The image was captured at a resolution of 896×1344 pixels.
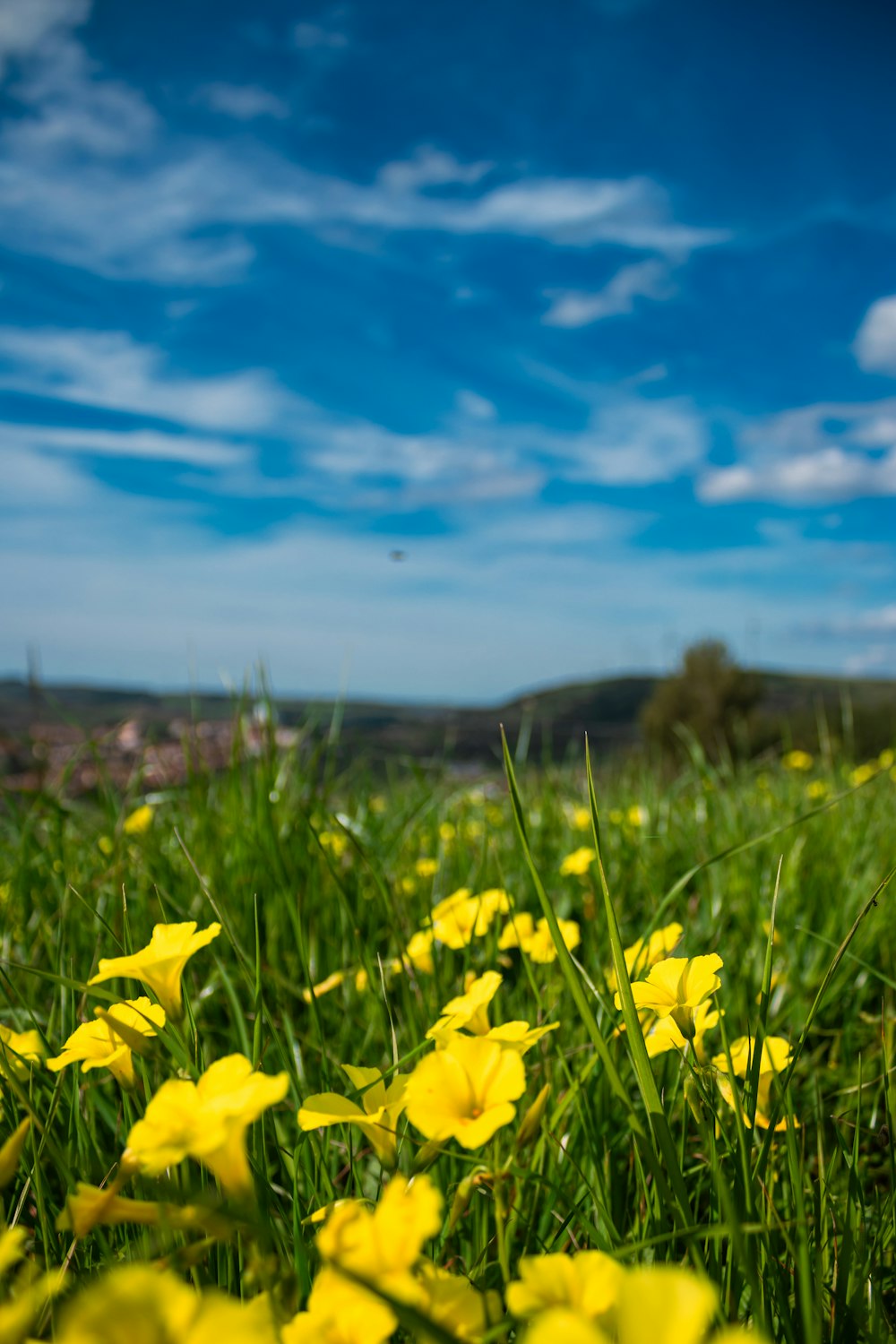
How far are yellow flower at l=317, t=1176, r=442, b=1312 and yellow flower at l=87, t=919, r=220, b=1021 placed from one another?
389mm

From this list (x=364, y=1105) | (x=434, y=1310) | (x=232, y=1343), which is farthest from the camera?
(x=364, y=1105)

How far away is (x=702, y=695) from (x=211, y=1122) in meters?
23.4

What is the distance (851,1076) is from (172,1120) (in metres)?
1.92

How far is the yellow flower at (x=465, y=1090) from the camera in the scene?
768 mm

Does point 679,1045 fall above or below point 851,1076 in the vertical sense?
above

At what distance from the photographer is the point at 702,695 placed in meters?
23.2

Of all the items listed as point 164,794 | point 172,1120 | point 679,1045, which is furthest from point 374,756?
point 172,1120

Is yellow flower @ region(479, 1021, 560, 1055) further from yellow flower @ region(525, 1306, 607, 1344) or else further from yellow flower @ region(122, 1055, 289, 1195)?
yellow flower @ region(525, 1306, 607, 1344)

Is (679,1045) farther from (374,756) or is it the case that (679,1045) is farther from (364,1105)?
(374,756)

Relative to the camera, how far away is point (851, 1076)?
7.02 ft

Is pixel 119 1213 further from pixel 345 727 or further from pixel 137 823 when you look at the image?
pixel 345 727

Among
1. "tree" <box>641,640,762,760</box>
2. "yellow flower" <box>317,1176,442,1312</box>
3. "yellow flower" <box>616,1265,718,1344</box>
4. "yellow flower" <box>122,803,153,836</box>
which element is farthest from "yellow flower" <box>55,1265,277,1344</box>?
"tree" <box>641,640,762,760</box>

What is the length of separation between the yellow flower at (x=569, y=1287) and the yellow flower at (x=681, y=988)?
1.19ft

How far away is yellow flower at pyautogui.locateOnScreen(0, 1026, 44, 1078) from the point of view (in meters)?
1.18
